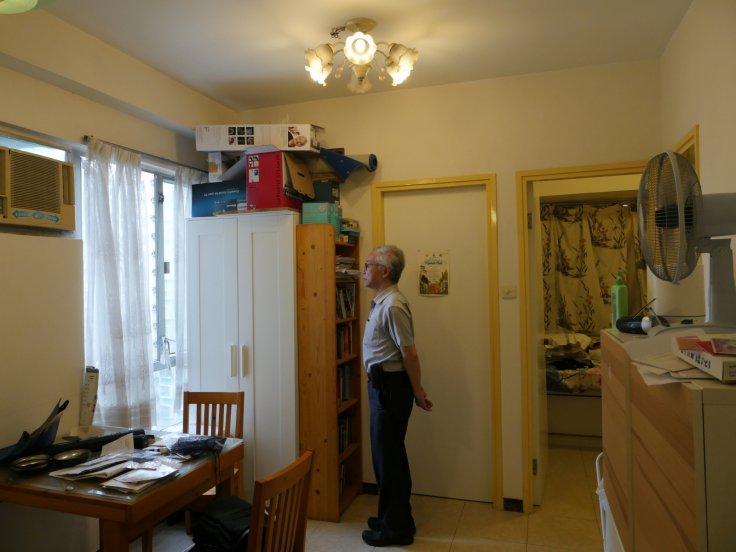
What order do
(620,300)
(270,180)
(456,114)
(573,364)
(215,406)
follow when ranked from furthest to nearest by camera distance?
(573,364) < (456,114) < (270,180) < (215,406) < (620,300)

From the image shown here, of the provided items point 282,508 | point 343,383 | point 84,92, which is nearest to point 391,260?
point 343,383

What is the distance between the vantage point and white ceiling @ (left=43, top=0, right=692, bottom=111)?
2189mm

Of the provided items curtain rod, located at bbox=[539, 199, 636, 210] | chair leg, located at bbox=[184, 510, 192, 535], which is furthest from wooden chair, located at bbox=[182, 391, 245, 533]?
curtain rod, located at bbox=[539, 199, 636, 210]

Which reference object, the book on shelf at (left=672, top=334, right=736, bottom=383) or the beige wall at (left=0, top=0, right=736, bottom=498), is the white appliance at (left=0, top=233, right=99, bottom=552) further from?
the book on shelf at (left=672, top=334, right=736, bottom=383)

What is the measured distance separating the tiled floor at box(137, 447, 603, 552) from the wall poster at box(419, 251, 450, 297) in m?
1.38

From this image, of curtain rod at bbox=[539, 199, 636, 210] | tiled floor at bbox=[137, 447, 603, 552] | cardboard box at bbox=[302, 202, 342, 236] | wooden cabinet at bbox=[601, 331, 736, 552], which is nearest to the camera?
wooden cabinet at bbox=[601, 331, 736, 552]

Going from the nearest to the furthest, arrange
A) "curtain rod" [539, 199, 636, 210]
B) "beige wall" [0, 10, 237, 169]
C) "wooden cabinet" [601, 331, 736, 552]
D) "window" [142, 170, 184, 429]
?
"wooden cabinet" [601, 331, 736, 552] < "beige wall" [0, 10, 237, 169] < "window" [142, 170, 184, 429] < "curtain rod" [539, 199, 636, 210]

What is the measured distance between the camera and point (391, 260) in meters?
2.72

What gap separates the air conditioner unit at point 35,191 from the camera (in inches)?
79.9

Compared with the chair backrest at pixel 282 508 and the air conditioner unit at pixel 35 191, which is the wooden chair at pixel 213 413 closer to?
the chair backrest at pixel 282 508

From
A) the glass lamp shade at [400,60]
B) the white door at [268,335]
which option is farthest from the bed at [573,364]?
the glass lamp shade at [400,60]

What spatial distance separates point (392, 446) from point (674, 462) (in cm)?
193

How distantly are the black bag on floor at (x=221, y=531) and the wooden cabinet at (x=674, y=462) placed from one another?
1.29 meters

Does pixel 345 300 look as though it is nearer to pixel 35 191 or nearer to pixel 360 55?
pixel 360 55
